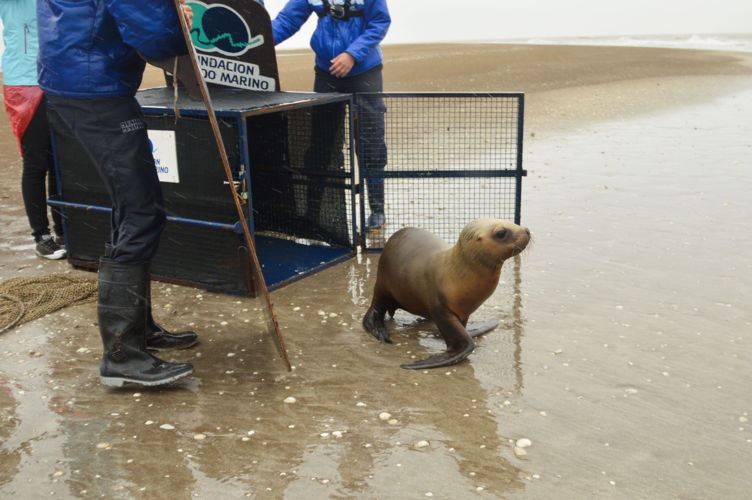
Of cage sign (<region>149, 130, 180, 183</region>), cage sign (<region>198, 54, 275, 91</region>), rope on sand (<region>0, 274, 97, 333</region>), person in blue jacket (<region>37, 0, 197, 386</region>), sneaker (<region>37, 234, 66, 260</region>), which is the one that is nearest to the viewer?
person in blue jacket (<region>37, 0, 197, 386</region>)

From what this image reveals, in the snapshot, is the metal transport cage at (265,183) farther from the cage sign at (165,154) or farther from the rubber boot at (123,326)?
the rubber boot at (123,326)

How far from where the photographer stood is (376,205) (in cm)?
655

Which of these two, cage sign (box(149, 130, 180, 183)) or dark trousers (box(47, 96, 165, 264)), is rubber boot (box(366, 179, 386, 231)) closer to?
cage sign (box(149, 130, 180, 183))

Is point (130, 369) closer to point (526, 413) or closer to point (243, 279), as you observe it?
point (243, 279)

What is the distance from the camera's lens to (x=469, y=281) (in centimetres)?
427

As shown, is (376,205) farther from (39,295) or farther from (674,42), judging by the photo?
(674,42)

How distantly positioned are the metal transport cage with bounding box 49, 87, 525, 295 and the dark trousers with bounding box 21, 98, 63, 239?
30 centimetres

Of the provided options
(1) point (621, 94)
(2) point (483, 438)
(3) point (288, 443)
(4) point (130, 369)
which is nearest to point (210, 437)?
(3) point (288, 443)

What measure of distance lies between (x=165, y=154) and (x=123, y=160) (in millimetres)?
1433

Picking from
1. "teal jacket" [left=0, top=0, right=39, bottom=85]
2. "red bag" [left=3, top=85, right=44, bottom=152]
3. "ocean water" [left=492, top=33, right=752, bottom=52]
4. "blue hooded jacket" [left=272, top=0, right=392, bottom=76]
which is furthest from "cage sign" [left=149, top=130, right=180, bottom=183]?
"ocean water" [left=492, top=33, right=752, bottom=52]

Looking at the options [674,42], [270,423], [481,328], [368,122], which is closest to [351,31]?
[368,122]

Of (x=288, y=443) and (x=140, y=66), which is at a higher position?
(x=140, y=66)

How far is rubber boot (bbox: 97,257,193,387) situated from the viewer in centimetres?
402

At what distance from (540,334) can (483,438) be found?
1242 millimetres
